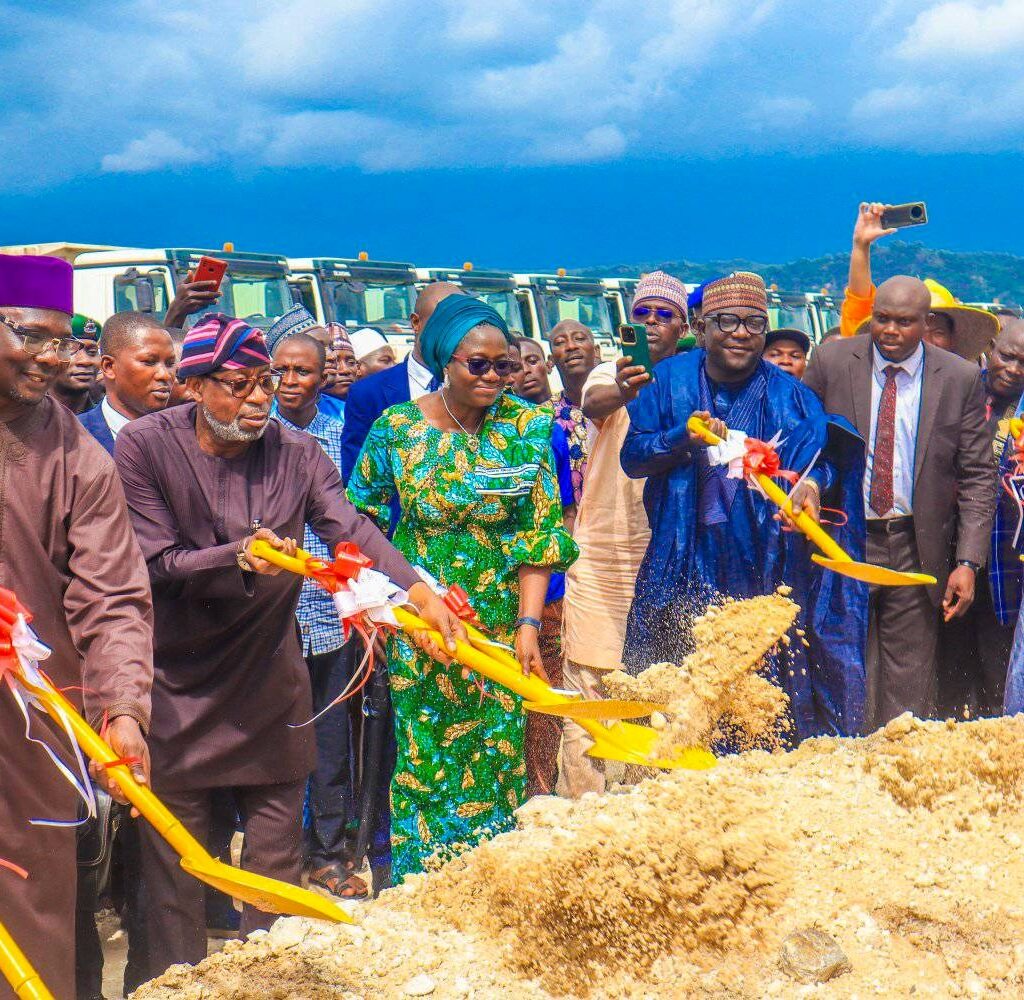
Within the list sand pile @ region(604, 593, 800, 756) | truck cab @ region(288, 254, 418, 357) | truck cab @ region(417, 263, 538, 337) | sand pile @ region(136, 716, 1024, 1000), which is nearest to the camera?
sand pile @ region(136, 716, 1024, 1000)

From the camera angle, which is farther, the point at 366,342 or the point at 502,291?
the point at 502,291

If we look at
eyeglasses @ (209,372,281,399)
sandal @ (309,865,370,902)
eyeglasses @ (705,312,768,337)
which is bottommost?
sandal @ (309,865,370,902)

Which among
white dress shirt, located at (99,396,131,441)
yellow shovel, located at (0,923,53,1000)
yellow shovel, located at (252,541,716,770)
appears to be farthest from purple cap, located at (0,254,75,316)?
white dress shirt, located at (99,396,131,441)

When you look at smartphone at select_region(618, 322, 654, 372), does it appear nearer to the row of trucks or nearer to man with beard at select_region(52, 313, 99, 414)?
man with beard at select_region(52, 313, 99, 414)

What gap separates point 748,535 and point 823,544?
0.46 metres

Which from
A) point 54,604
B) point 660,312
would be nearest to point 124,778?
point 54,604

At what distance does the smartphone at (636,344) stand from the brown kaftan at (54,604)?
2.15m

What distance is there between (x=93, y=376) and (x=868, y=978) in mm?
4197

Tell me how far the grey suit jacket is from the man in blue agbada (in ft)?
1.09

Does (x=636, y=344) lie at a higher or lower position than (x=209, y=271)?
lower

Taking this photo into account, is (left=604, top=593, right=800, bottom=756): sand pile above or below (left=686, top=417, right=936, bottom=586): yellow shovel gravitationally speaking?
below

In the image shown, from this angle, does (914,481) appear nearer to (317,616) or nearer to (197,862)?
A: (317,616)

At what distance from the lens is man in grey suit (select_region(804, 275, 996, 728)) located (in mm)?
5152

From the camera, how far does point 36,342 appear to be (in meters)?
2.93
